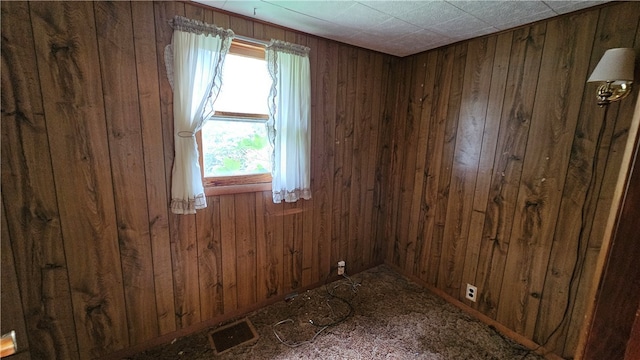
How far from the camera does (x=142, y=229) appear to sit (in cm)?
161

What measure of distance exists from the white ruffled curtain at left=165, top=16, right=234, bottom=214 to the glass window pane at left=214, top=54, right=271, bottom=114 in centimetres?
11

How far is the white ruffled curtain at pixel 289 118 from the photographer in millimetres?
1888

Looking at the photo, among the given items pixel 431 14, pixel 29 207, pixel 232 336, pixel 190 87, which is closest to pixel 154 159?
pixel 190 87

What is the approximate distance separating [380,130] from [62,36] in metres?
2.37

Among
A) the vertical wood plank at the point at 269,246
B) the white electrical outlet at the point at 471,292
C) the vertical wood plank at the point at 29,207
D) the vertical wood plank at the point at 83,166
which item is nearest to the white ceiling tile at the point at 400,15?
the vertical wood plank at the point at 83,166

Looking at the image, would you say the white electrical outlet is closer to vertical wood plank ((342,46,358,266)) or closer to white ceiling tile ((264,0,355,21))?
vertical wood plank ((342,46,358,266))

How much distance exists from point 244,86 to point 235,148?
0.46 m

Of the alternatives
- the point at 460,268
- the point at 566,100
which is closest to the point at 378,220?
the point at 460,268

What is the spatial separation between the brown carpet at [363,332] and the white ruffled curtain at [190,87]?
3.43 ft

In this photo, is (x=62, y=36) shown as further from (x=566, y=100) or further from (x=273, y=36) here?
(x=566, y=100)

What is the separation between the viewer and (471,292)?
214 centimetres

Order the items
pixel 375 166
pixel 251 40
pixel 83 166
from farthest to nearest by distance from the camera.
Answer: pixel 375 166
pixel 251 40
pixel 83 166

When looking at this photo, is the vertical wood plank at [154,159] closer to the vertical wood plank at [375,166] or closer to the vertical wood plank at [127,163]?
the vertical wood plank at [127,163]

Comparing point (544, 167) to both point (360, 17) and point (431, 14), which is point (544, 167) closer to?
point (431, 14)
